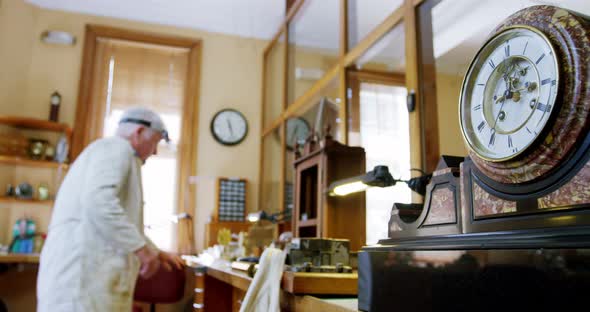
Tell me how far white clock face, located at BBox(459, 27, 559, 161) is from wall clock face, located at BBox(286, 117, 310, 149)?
3181 millimetres

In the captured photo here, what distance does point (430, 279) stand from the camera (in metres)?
0.86

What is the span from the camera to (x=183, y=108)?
5559 millimetres

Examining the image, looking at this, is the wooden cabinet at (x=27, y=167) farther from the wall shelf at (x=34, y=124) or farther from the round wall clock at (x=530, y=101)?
the round wall clock at (x=530, y=101)

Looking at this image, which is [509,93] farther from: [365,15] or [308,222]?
[365,15]

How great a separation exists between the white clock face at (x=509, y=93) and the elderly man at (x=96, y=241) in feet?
5.07

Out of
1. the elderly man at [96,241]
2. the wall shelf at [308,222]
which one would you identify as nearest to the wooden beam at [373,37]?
the wall shelf at [308,222]

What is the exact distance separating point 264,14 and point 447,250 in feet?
16.0

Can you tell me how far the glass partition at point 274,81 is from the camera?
514 cm

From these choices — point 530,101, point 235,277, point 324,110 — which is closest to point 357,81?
point 324,110

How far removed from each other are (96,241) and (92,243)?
2 cm

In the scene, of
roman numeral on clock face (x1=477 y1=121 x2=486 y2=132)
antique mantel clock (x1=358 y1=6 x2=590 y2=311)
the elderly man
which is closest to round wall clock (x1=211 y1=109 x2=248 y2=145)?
the elderly man

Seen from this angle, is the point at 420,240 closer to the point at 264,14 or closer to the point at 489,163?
the point at 489,163

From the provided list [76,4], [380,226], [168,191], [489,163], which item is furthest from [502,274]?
[76,4]

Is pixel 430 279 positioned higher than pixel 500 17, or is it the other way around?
pixel 500 17
